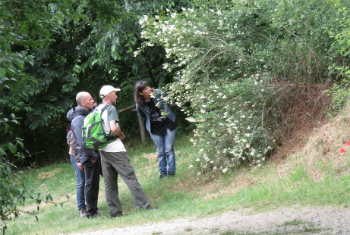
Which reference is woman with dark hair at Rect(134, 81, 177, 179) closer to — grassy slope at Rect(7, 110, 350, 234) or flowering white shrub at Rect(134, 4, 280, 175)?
flowering white shrub at Rect(134, 4, 280, 175)

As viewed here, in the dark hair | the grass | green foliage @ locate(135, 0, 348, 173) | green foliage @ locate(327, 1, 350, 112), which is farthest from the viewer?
the dark hair

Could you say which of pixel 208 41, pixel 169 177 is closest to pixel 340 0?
pixel 208 41

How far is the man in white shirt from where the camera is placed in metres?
7.37

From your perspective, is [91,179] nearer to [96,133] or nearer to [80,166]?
[80,166]

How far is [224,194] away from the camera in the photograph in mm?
7680

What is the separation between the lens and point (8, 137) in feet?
55.8

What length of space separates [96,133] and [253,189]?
8.48 ft

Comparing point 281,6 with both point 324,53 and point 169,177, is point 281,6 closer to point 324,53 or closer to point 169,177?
point 324,53

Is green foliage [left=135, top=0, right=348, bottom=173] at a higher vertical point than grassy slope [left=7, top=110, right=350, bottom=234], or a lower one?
higher

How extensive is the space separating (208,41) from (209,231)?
466 centimetres

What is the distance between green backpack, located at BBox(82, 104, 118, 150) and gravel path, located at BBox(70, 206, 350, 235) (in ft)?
4.59

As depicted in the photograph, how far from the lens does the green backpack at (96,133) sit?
732 cm

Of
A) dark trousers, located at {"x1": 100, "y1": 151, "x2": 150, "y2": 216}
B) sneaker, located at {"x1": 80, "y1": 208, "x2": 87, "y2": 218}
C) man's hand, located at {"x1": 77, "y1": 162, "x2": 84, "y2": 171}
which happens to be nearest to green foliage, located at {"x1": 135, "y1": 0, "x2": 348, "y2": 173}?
dark trousers, located at {"x1": 100, "y1": 151, "x2": 150, "y2": 216}

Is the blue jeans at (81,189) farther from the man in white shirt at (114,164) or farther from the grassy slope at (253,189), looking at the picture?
the man in white shirt at (114,164)
